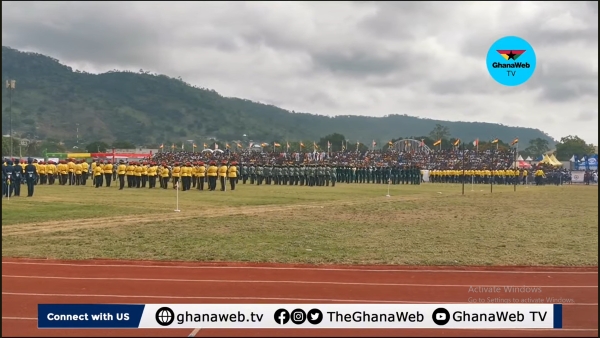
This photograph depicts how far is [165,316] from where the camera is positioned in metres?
6.19

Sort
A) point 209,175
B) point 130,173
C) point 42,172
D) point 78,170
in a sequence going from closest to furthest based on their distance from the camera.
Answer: point 209,175, point 130,173, point 78,170, point 42,172

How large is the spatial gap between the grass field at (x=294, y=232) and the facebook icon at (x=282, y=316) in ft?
13.6

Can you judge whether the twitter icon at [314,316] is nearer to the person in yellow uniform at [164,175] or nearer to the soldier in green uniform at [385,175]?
the person in yellow uniform at [164,175]

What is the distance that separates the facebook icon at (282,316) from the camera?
6254 millimetres

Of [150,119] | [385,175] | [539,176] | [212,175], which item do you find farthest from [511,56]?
[150,119]

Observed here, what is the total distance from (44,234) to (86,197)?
1051 cm

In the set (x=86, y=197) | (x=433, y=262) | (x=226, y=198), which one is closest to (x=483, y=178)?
(x=226, y=198)

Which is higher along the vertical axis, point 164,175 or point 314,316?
point 164,175

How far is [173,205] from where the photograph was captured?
20719mm

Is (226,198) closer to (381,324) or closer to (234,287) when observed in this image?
(234,287)

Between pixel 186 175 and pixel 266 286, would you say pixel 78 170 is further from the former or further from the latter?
pixel 266 286

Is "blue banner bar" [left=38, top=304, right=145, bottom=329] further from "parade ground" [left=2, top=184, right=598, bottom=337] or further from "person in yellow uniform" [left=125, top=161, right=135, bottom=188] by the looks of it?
"person in yellow uniform" [left=125, top=161, right=135, bottom=188]

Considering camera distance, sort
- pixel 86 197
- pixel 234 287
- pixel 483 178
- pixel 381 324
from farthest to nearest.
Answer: pixel 483 178 < pixel 86 197 < pixel 234 287 < pixel 381 324

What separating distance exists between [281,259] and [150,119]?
589 feet
